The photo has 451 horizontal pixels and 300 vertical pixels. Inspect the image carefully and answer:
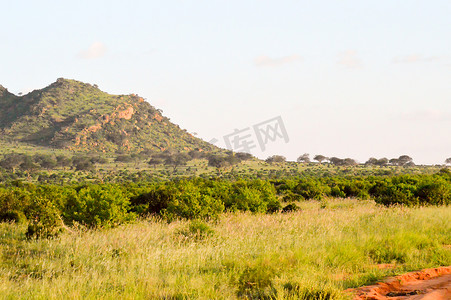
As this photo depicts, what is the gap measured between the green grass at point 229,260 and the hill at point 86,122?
116 m

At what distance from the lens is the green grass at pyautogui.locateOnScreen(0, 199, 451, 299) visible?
6.27 m

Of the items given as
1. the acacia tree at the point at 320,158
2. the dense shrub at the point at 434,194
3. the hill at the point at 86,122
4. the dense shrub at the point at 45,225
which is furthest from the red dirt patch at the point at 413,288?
the hill at the point at 86,122

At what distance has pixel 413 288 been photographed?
6680mm

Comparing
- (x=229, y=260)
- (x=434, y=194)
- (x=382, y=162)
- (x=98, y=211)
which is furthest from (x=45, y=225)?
(x=382, y=162)

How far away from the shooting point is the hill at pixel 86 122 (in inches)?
4946

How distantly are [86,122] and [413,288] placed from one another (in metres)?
134

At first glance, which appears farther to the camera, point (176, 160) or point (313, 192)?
point (176, 160)

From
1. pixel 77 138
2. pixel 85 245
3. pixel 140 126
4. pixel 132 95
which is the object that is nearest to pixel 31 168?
pixel 77 138

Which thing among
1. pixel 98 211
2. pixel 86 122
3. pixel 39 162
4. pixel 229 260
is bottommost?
pixel 229 260

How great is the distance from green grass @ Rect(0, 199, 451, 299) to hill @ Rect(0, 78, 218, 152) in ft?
381

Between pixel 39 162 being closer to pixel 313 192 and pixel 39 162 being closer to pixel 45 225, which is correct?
pixel 313 192

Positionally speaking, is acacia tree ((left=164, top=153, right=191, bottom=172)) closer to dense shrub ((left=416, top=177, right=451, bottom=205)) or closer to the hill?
the hill

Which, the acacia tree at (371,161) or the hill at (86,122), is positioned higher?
the hill at (86,122)

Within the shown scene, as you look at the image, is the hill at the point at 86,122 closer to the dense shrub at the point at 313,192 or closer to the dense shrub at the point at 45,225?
the dense shrub at the point at 313,192
